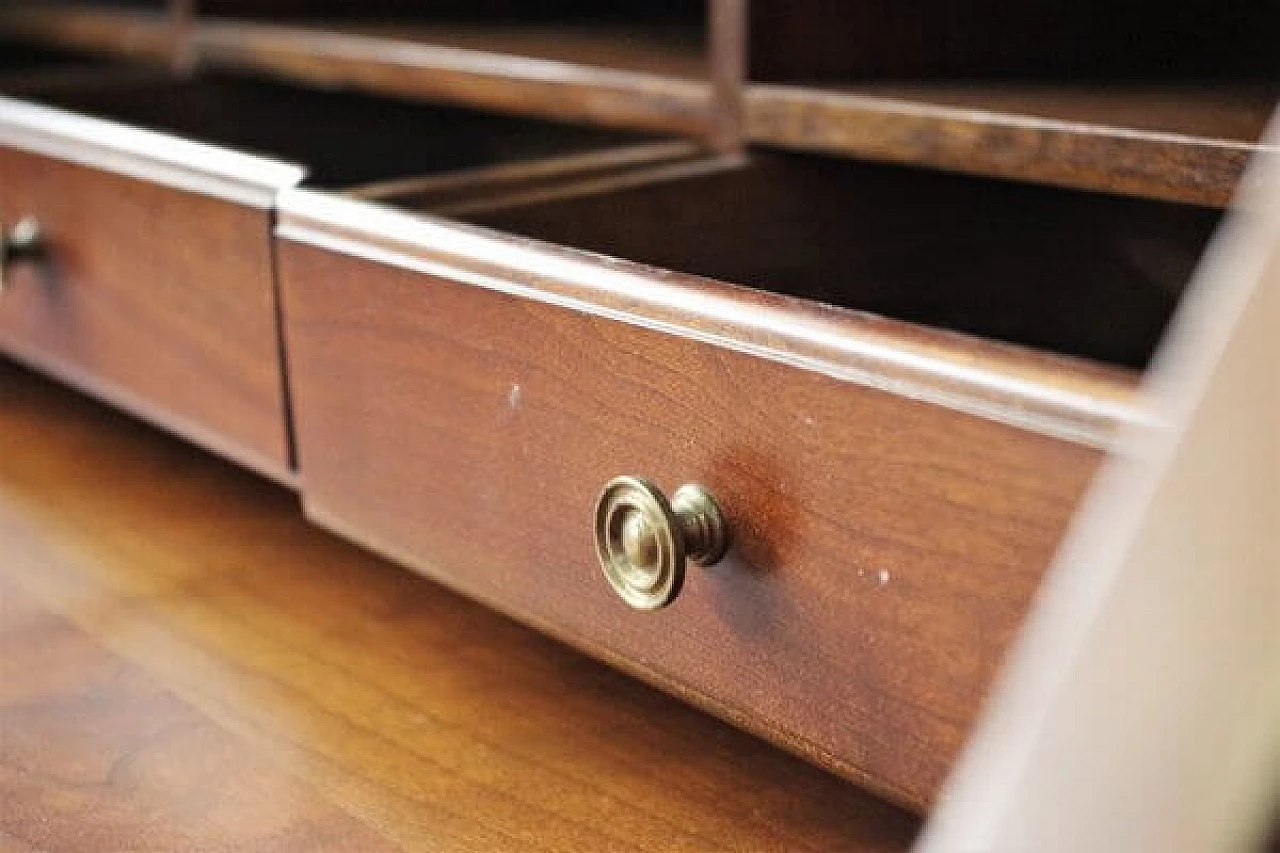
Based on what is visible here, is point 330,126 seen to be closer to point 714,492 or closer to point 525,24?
point 525,24

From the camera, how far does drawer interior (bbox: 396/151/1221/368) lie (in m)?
0.68

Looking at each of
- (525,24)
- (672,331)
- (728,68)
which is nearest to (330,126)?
(525,24)

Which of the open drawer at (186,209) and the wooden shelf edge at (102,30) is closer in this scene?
the open drawer at (186,209)

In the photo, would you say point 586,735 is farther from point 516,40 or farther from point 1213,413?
point 516,40

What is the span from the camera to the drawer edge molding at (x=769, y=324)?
0.41 meters

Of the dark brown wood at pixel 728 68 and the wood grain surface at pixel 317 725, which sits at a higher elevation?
the dark brown wood at pixel 728 68

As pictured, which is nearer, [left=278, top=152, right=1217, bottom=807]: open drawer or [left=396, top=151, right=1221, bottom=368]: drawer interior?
[left=278, top=152, right=1217, bottom=807]: open drawer

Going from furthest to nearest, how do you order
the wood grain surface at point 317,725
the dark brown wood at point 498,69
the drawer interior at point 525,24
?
1. the drawer interior at point 525,24
2. the dark brown wood at point 498,69
3. the wood grain surface at point 317,725

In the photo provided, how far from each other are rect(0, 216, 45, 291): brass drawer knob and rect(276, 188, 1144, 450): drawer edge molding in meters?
0.30

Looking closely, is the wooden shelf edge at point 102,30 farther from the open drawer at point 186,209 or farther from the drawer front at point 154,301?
the drawer front at point 154,301

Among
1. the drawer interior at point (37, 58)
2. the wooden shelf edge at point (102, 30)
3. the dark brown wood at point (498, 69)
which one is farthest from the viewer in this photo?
the drawer interior at point (37, 58)

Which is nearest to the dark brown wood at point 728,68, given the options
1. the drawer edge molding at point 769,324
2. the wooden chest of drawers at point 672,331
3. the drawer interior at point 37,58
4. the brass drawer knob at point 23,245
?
the wooden chest of drawers at point 672,331

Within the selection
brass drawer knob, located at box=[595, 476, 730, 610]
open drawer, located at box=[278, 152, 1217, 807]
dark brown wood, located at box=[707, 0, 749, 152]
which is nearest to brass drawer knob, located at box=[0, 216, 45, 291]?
open drawer, located at box=[278, 152, 1217, 807]

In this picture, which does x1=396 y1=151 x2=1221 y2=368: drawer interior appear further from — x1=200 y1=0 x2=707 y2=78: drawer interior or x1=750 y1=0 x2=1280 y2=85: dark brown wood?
x1=200 y1=0 x2=707 y2=78: drawer interior
